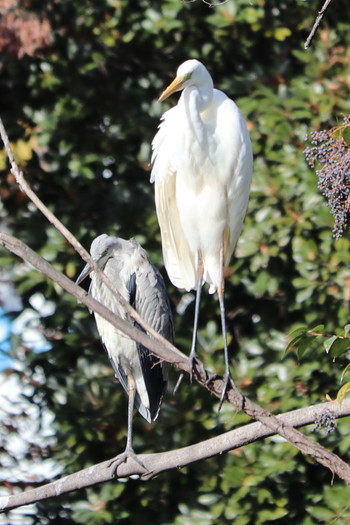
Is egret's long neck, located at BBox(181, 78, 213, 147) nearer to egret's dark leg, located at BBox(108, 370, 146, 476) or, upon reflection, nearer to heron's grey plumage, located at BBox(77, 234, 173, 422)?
heron's grey plumage, located at BBox(77, 234, 173, 422)

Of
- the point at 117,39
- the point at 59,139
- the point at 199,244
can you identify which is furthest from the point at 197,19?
the point at 199,244

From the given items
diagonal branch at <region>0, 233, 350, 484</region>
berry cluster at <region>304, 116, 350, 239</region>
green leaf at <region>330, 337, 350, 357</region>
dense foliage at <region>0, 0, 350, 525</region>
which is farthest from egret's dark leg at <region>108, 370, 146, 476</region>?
berry cluster at <region>304, 116, 350, 239</region>

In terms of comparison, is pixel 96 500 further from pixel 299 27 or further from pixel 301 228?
pixel 299 27

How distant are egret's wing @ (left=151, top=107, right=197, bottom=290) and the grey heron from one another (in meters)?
0.24

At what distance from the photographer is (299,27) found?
167 inches

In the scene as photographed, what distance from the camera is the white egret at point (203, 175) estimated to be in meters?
3.05

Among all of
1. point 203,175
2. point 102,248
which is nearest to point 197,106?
point 203,175

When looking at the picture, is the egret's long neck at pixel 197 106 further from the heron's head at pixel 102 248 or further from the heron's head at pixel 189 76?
the heron's head at pixel 102 248

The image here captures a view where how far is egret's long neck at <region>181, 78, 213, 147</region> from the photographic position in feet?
9.85

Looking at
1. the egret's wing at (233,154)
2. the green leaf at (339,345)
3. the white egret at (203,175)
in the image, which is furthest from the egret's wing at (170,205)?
the green leaf at (339,345)

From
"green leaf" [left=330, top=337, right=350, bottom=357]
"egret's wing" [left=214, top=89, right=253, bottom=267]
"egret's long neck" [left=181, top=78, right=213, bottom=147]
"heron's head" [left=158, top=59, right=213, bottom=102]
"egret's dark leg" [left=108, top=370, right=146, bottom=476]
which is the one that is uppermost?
"heron's head" [left=158, top=59, right=213, bottom=102]

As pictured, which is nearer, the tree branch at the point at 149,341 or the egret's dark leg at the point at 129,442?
the tree branch at the point at 149,341

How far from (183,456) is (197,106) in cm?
113

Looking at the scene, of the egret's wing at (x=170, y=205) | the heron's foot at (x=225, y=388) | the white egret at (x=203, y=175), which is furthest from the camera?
the egret's wing at (x=170, y=205)
